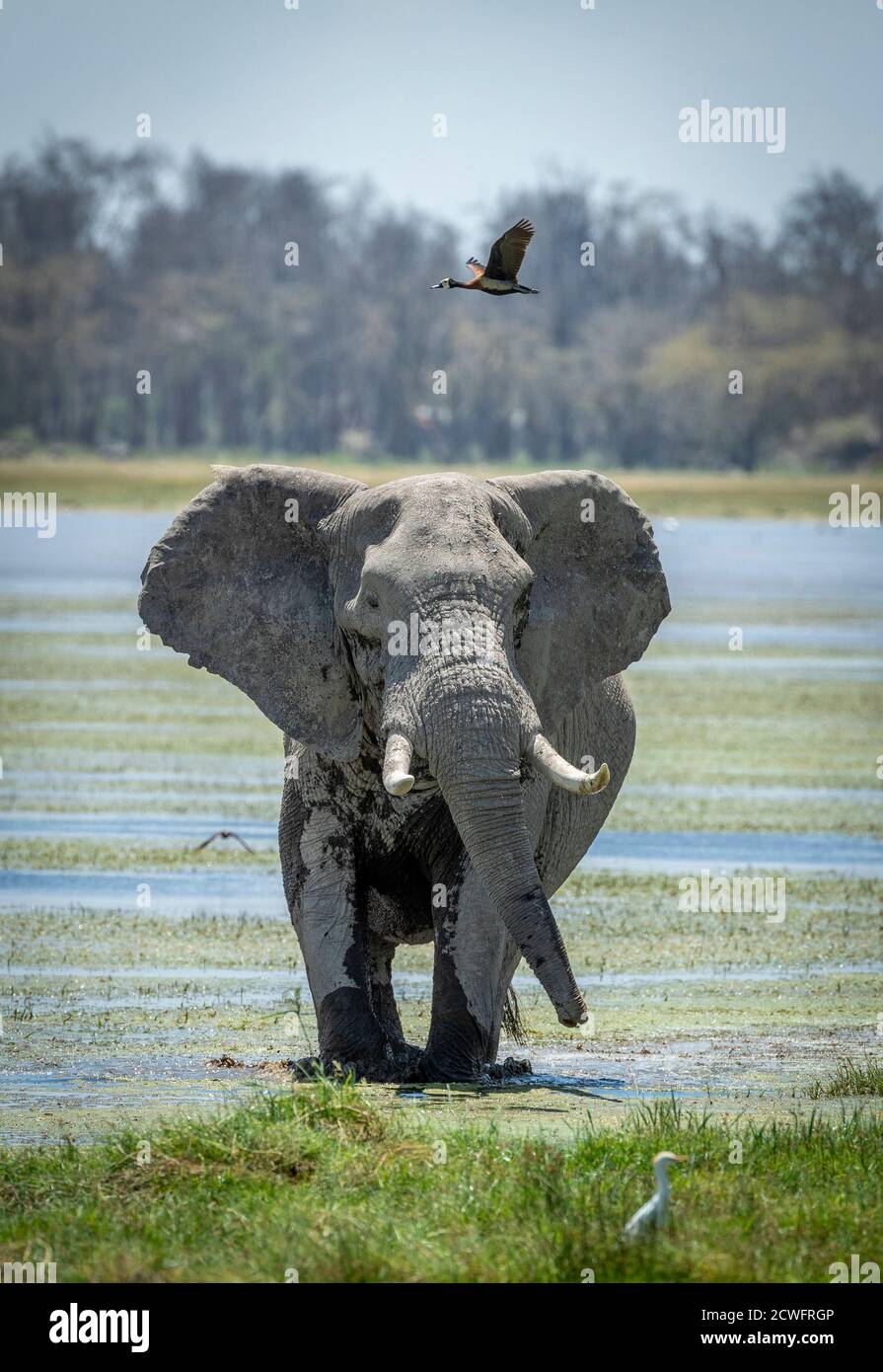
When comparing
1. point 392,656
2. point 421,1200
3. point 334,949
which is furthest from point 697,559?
point 421,1200

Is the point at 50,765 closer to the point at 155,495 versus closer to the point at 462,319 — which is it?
the point at 155,495

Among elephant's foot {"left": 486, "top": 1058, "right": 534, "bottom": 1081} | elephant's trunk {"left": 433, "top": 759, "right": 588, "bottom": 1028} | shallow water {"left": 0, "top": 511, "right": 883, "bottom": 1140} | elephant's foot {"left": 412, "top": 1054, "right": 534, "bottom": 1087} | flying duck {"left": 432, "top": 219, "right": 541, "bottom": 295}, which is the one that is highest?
flying duck {"left": 432, "top": 219, "right": 541, "bottom": 295}

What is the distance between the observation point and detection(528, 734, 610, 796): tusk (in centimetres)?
820

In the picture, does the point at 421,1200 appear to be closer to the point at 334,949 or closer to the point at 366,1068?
the point at 366,1068

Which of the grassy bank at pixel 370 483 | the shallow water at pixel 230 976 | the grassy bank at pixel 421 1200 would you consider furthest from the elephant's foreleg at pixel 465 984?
the grassy bank at pixel 370 483

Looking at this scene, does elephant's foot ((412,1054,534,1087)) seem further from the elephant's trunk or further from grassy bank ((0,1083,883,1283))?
grassy bank ((0,1083,883,1283))

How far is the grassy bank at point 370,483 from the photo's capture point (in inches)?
3420

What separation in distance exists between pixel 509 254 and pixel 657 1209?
16.1 ft

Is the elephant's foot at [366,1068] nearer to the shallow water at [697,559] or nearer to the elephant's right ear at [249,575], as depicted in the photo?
the elephant's right ear at [249,575]

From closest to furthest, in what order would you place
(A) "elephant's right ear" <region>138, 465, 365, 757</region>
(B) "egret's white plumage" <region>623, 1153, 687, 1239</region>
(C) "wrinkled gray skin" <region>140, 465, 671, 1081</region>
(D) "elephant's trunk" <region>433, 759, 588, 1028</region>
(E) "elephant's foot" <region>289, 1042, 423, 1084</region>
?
(B) "egret's white plumage" <region>623, 1153, 687, 1239</region> < (D) "elephant's trunk" <region>433, 759, 588, 1028</region> < (C) "wrinkled gray skin" <region>140, 465, 671, 1081</region> < (E) "elephant's foot" <region>289, 1042, 423, 1084</region> < (A) "elephant's right ear" <region>138, 465, 365, 757</region>

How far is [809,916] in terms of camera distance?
46.3 ft

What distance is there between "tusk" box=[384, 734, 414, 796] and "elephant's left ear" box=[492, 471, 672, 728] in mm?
1140

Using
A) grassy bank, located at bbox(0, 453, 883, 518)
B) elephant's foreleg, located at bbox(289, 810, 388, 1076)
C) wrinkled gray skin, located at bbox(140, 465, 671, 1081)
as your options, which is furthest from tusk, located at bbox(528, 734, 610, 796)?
grassy bank, located at bbox(0, 453, 883, 518)

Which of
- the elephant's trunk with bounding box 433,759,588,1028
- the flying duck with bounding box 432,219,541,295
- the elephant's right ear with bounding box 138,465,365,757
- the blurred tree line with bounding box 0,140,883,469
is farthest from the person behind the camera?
the blurred tree line with bounding box 0,140,883,469
